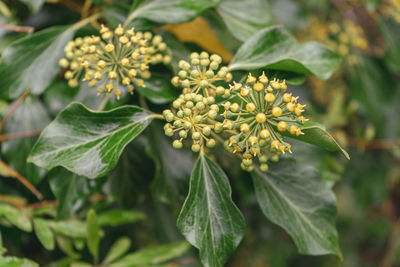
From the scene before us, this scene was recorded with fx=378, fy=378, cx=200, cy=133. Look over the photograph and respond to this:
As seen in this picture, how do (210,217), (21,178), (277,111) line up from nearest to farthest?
(277,111) → (210,217) → (21,178)

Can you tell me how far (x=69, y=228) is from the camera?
1089 mm

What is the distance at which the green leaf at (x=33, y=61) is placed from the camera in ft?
3.45

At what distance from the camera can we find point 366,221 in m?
2.47

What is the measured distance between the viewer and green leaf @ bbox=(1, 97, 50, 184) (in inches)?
45.1

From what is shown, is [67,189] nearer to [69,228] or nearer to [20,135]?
[69,228]

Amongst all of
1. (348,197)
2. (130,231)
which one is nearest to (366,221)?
(348,197)

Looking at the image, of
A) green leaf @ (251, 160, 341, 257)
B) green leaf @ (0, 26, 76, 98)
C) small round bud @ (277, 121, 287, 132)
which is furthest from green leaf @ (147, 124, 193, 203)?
small round bud @ (277, 121, 287, 132)

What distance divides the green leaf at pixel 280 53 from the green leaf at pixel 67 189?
20.8 inches

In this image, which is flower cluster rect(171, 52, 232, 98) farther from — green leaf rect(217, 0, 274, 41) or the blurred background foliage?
green leaf rect(217, 0, 274, 41)

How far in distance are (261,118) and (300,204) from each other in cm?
38

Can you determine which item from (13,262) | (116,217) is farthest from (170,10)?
(13,262)

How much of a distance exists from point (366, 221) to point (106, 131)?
213cm

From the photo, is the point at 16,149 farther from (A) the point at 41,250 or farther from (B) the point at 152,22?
(B) the point at 152,22

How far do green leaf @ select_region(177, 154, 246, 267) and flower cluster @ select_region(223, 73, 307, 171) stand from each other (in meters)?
0.11
